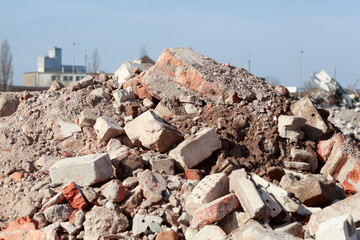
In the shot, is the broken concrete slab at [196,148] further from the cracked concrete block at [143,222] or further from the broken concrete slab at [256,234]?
the broken concrete slab at [256,234]

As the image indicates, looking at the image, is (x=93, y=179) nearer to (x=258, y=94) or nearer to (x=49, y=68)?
(x=258, y=94)

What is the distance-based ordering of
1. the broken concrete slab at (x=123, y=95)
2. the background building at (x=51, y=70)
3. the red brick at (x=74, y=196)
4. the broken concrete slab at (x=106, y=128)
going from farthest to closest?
the background building at (x=51, y=70), the broken concrete slab at (x=123, y=95), the broken concrete slab at (x=106, y=128), the red brick at (x=74, y=196)

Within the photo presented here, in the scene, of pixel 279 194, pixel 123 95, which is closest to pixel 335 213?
pixel 279 194

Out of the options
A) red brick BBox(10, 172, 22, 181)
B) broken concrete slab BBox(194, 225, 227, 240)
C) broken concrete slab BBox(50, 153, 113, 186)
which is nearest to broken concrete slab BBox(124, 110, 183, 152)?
broken concrete slab BBox(50, 153, 113, 186)

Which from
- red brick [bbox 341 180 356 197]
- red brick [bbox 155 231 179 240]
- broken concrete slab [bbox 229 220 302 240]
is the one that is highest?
broken concrete slab [bbox 229 220 302 240]

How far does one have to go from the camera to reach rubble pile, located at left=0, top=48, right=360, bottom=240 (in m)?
4.91

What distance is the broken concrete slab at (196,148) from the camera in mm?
5969

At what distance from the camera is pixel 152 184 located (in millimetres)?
5387

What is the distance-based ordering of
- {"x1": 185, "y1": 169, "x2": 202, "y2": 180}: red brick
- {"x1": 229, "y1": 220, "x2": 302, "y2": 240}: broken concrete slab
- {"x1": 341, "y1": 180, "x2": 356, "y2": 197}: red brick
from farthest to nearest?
{"x1": 341, "y1": 180, "x2": 356, "y2": 197}: red brick, {"x1": 185, "y1": 169, "x2": 202, "y2": 180}: red brick, {"x1": 229, "y1": 220, "x2": 302, "y2": 240}: broken concrete slab

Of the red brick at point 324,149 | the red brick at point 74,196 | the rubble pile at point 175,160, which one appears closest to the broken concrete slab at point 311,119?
the rubble pile at point 175,160

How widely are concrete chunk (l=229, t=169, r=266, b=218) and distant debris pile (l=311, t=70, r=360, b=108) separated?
15.8m

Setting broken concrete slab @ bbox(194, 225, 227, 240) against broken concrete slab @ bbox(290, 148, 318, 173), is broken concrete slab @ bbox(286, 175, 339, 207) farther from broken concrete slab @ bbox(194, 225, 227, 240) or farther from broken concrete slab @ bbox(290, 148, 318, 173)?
broken concrete slab @ bbox(194, 225, 227, 240)

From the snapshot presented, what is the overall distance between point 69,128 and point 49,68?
137 feet

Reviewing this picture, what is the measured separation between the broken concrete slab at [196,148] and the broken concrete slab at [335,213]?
1.80m
